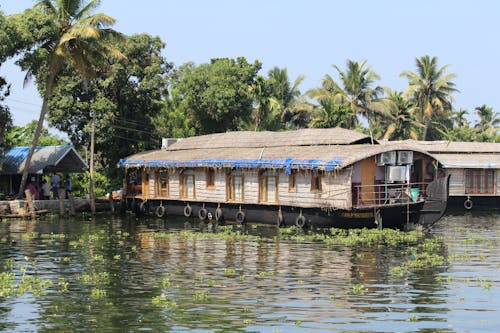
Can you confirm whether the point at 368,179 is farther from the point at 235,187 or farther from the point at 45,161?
the point at 45,161

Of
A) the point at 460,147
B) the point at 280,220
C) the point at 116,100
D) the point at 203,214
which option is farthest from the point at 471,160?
the point at 116,100

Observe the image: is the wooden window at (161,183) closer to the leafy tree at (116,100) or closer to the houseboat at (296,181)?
the houseboat at (296,181)

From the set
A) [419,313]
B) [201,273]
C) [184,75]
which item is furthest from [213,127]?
[419,313]

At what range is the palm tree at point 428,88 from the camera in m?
63.5

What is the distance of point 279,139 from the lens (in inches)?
1388

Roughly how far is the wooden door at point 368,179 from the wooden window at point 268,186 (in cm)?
400

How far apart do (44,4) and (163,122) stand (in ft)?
60.4

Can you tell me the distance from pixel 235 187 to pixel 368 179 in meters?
6.84

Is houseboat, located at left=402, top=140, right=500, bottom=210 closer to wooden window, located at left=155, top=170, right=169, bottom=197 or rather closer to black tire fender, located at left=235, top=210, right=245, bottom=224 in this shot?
black tire fender, located at left=235, top=210, right=245, bottom=224

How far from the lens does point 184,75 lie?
51.8m

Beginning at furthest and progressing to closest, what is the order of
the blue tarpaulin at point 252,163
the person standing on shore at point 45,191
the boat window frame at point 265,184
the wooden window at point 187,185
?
the person standing on shore at point 45,191 → the wooden window at point 187,185 → the boat window frame at point 265,184 → the blue tarpaulin at point 252,163

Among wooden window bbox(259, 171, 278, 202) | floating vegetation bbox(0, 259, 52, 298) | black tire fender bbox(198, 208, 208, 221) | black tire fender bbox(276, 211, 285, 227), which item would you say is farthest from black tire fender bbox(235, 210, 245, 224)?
floating vegetation bbox(0, 259, 52, 298)

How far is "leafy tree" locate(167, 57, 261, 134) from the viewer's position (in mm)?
48469

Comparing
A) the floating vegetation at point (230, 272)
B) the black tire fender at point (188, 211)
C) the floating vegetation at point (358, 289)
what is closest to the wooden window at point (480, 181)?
the black tire fender at point (188, 211)
